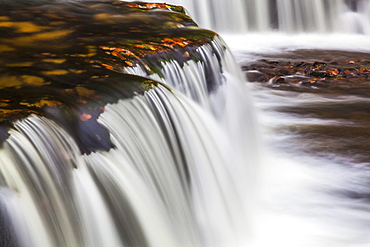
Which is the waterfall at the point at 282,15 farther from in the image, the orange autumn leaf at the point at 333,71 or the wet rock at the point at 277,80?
the wet rock at the point at 277,80

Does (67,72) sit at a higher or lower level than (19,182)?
higher

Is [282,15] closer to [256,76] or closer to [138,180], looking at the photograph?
[256,76]

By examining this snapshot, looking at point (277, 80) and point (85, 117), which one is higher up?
point (85, 117)

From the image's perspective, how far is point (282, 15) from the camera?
11.5m

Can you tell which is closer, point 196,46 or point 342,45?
point 196,46

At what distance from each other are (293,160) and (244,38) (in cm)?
591

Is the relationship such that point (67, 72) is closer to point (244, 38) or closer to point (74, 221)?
point (74, 221)

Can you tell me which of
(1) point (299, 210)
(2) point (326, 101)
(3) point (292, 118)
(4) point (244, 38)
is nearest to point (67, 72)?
(1) point (299, 210)

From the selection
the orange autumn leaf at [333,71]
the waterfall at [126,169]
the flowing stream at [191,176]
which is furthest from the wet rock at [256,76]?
the waterfall at [126,169]

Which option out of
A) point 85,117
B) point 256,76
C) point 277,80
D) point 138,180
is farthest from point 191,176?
point 256,76

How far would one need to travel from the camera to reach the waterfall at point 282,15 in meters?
11.0

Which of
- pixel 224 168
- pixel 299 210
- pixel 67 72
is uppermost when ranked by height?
pixel 67 72

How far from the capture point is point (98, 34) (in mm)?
4762

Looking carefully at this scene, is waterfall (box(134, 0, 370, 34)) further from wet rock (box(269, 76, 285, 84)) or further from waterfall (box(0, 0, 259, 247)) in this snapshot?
waterfall (box(0, 0, 259, 247))
